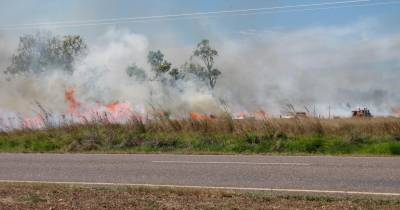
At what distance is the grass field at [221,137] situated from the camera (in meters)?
17.1

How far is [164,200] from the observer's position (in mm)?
7984

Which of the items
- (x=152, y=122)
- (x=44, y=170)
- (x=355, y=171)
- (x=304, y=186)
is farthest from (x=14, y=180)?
(x=152, y=122)

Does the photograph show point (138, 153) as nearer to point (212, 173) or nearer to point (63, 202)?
point (212, 173)

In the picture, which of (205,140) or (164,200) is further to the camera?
(205,140)

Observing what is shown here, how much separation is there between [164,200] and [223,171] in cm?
425

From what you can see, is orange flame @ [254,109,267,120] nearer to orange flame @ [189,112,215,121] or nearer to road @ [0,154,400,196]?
orange flame @ [189,112,215,121]

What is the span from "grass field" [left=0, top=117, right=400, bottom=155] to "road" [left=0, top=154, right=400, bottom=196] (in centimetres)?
214

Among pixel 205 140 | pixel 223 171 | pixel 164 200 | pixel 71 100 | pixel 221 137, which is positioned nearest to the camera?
pixel 164 200

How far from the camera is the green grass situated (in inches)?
667

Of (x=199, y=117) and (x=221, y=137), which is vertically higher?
(x=199, y=117)

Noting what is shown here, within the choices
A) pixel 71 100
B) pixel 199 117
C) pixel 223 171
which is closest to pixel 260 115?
pixel 199 117

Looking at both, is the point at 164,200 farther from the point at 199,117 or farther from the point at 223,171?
the point at 199,117

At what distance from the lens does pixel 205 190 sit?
907 centimetres

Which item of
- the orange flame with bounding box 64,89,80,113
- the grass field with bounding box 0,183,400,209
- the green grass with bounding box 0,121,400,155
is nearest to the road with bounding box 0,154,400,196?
the grass field with bounding box 0,183,400,209
